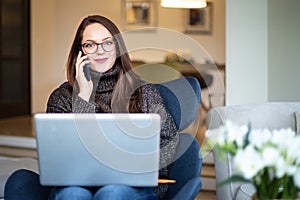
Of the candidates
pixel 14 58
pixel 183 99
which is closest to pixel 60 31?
pixel 14 58

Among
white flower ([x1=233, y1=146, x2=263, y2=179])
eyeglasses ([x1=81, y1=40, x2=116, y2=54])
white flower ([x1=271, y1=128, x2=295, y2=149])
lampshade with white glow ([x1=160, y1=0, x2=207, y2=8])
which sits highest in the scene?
lampshade with white glow ([x1=160, y1=0, x2=207, y2=8])

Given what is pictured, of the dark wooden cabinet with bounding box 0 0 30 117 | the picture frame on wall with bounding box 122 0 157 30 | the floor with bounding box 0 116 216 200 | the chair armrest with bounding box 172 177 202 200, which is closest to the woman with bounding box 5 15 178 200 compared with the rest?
the chair armrest with bounding box 172 177 202 200

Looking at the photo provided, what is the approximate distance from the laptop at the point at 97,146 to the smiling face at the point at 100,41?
0.64 metres

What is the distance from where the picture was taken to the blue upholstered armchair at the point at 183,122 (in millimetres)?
2336

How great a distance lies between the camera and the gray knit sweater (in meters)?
2.37

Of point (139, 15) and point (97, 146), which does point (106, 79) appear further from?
point (139, 15)

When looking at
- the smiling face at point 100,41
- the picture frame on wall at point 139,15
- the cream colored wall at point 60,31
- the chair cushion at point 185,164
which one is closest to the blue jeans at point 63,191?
the chair cushion at point 185,164

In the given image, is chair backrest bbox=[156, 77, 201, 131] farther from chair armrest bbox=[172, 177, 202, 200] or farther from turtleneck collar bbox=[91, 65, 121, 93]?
chair armrest bbox=[172, 177, 202, 200]

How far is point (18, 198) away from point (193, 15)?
18.1 ft

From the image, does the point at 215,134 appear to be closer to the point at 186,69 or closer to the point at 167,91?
the point at 167,91

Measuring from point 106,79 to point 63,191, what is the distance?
65 cm

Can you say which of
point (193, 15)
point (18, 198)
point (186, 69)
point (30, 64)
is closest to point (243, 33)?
point (18, 198)

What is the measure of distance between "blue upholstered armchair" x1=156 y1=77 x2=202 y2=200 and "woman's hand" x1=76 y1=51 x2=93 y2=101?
0.33 m

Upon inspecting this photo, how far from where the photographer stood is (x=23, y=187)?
231 cm
